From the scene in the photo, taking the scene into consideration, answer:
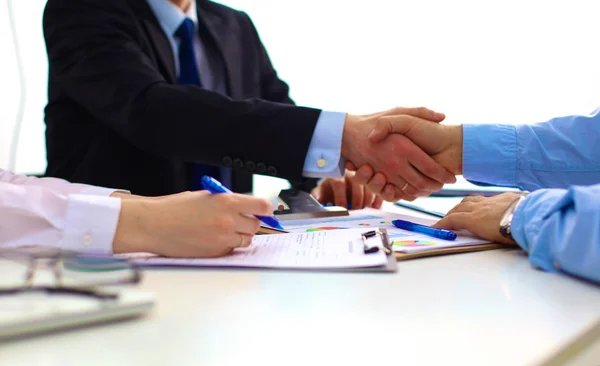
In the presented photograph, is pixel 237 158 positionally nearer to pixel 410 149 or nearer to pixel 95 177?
pixel 410 149

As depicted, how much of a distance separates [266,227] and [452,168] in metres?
0.51

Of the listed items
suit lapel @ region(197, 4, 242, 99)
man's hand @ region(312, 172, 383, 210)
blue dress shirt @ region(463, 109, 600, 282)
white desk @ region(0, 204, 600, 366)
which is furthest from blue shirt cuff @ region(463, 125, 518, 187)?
suit lapel @ region(197, 4, 242, 99)

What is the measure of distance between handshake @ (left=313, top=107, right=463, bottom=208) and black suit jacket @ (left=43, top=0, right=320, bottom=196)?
147 millimetres

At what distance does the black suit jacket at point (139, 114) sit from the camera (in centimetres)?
104

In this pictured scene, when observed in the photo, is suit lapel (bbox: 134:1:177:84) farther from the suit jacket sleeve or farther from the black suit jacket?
the suit jacket sleeve

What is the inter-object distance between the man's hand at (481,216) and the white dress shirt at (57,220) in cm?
49

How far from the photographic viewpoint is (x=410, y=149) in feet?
3.59

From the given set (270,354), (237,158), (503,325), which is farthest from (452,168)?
(270,354)

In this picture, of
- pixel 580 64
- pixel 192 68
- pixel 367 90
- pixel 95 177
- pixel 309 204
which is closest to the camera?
pixel 309 204

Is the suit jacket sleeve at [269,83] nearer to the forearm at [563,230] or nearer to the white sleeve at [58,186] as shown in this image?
the white sleeve at [58,186]

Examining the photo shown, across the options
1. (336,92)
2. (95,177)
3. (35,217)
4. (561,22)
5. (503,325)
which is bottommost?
(95,177)

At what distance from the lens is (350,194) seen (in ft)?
4.20

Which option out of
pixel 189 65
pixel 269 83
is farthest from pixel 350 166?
pixel 269 83

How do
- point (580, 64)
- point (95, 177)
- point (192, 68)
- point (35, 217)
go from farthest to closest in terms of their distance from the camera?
point (580, 64) < point (192, 68) < point (95, 177) < point (35, 217)
